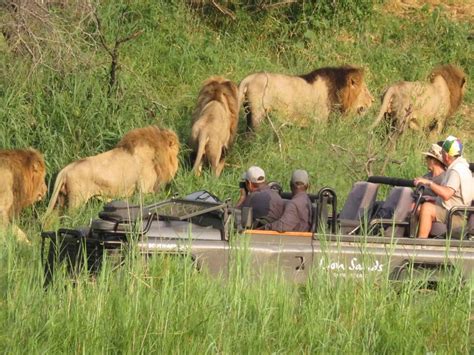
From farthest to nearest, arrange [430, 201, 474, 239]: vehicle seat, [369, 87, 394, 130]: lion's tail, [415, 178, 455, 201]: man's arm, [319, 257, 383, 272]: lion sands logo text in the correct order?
[369, 87, 394, 130]: lion's tail, [415, 178, 455, 201]: man's arm, [430, 201, 474, 239]: vehicle seat, [319, 257, 383, 272]: lion sands logo text

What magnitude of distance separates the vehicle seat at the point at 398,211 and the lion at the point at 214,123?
404 centimetres

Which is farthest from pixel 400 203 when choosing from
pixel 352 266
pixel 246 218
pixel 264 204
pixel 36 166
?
pixel 36 166

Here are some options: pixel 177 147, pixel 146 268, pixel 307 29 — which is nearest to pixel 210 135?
pixel 177 147

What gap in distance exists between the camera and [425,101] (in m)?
15.4

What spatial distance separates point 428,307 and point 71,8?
25.6 ft

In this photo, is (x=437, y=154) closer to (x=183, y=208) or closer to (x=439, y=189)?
→ (x=439, y=189)

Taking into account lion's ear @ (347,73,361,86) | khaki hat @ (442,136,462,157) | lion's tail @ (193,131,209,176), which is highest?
lion's ear @ (347,73,361,86)

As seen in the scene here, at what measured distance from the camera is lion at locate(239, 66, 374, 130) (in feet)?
48.4

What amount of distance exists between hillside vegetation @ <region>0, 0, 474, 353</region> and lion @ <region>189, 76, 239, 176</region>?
0.73ft

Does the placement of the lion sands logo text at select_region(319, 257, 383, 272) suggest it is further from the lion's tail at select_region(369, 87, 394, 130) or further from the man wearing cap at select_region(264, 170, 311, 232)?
the lion's tail at select_region(369, 87, 394, 130)

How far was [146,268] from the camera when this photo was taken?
7.79m

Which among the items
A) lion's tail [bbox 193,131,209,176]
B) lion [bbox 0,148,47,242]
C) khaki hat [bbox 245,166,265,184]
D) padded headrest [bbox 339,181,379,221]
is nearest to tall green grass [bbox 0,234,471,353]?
padded headrest [bbox 339,181,379,221]

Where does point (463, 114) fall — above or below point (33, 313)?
above

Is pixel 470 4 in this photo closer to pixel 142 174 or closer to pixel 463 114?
pixel 463 114
